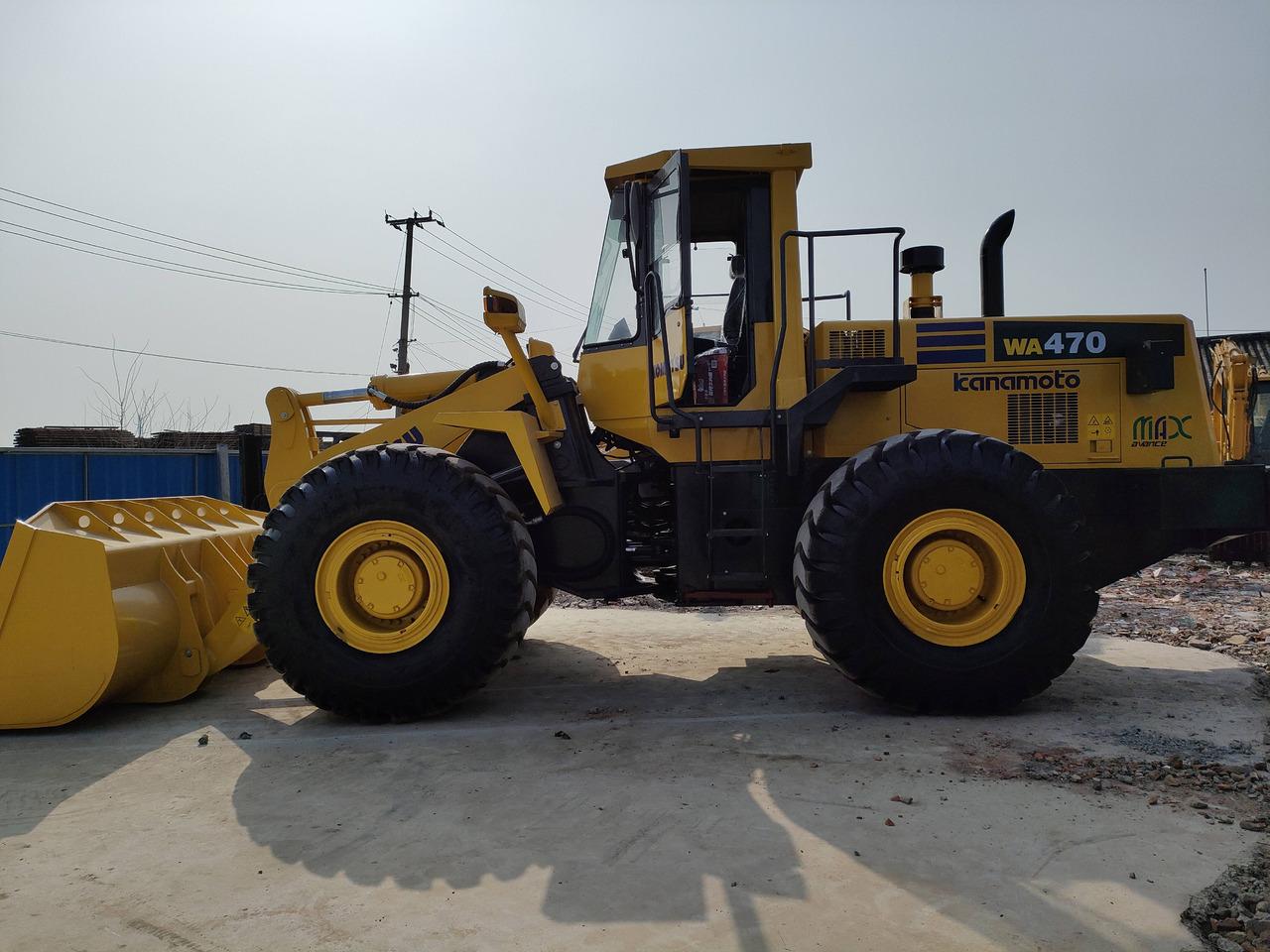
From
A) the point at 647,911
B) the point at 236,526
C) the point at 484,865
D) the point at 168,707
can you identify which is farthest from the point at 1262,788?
the point at 236,526

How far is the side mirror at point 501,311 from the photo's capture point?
508 centimetres

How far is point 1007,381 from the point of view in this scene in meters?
5.40

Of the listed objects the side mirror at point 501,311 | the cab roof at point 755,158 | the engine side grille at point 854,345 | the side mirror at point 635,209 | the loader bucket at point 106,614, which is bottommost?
the loader bucket at point 106,614

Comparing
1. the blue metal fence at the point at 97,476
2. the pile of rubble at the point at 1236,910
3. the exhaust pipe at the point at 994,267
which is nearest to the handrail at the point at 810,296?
the exhaust pipe at the point at 994,267

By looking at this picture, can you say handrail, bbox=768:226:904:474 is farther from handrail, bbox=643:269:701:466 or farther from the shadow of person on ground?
the shadow of person on ground

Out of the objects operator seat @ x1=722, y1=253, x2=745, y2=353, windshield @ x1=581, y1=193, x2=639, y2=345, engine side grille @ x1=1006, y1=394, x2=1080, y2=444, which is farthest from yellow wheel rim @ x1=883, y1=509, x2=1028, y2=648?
windshield @ x1=581, y1=193, x2=639, y2=345

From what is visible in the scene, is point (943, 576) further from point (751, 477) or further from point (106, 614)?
point (106, 614)

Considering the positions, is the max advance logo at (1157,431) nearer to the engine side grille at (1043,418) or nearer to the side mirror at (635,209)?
the engine side grille at (1043,418)

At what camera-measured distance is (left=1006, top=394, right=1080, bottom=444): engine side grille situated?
5.38m

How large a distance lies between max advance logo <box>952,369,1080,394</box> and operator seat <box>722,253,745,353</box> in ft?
4.38

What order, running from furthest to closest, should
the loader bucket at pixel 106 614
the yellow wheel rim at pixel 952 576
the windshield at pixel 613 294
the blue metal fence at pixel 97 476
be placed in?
the blue metal fence at pixel 97 476
the windshield at pixel 613 294
the yellow wheel rim at pixel 952 576
the loader bucket at pixel 106 614

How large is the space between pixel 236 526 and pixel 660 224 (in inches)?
145

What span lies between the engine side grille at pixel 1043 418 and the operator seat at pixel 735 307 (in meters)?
1.69

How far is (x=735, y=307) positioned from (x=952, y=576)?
2.04m
